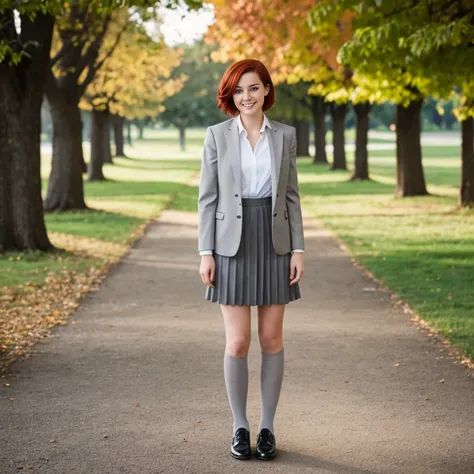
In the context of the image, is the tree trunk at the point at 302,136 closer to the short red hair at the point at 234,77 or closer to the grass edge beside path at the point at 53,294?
the grass edge beside path at the point at 53,294

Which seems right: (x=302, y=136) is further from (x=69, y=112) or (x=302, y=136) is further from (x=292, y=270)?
(x=292, y=270)

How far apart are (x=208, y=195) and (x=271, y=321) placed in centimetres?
69

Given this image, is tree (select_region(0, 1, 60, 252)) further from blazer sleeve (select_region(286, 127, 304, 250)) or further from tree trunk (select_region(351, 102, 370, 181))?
tree trunk (select_region(351, 102, 370, 181))

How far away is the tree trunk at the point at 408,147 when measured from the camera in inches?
1003

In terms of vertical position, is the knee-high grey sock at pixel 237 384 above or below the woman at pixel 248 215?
below

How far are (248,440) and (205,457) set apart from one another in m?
0.23

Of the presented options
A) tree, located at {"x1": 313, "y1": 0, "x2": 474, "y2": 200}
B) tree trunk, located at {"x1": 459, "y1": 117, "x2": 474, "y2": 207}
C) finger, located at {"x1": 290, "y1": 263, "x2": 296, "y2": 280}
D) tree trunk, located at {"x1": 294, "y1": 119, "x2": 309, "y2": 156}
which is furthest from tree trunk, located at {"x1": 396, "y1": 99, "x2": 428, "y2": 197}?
tree trunk, located at {"x1": 294, "y1": 119, "x2": 309, "y2": 156}

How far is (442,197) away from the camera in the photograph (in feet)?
85.0

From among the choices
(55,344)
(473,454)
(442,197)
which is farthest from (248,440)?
(442,197)

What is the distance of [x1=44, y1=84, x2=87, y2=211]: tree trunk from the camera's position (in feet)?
71.2

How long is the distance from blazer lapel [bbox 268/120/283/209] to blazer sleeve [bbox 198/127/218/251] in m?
0.28

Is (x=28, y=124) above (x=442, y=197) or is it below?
above

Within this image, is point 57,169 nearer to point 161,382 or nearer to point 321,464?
point 161,382

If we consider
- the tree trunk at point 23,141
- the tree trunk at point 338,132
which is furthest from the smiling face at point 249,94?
the tree trunk at point 338,132
